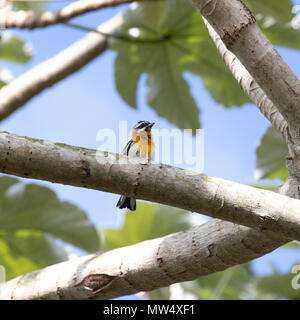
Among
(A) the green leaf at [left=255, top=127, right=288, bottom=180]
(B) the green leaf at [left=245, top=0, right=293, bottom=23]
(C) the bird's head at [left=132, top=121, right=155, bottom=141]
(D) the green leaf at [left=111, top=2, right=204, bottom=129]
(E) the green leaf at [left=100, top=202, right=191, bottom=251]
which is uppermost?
(D) the green leaf at [left=111, top=2, right=204, bottom=129]

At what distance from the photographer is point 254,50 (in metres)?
2.11

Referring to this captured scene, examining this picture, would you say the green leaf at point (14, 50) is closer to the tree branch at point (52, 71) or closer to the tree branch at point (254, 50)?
the tree branch at point (52, 71)

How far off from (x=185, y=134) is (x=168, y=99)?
1.25 ft

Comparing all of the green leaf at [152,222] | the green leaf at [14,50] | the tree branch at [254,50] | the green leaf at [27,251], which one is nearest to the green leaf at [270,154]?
the green leaf at [152,222]

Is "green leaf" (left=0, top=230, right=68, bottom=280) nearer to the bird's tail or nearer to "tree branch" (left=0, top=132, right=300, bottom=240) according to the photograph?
the bird's tail

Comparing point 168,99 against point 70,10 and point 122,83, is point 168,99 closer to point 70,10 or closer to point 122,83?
point 122,83

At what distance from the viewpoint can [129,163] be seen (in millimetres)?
1987

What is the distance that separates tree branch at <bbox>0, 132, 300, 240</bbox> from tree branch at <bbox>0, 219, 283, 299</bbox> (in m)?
0.27

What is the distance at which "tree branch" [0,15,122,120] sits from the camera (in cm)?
382

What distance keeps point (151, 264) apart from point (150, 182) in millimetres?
729

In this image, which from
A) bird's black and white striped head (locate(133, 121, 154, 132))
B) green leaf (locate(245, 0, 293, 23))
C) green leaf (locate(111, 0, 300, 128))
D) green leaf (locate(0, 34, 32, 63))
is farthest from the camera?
green leaf (locate(0, 34, 32, 63))

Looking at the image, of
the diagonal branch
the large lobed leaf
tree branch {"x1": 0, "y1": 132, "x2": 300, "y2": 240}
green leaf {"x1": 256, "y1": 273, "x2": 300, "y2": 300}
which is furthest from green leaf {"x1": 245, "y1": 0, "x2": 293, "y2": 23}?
green leaf {"x1": 256, "y1": 273, "x2": 300, "y2": 300}

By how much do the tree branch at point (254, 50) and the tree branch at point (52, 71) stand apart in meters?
2.15

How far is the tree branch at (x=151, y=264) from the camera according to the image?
2.36 meters
